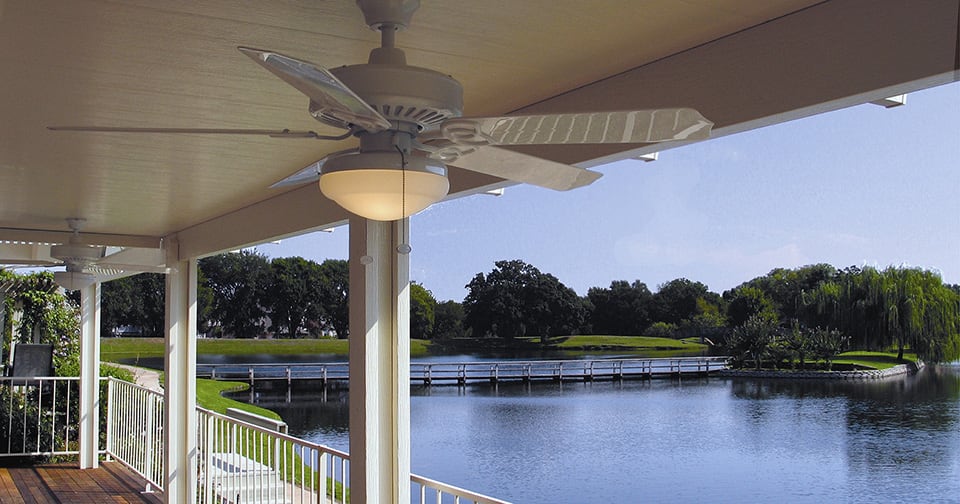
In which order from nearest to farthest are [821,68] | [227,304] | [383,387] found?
[821,68], [383,387], [227,304]

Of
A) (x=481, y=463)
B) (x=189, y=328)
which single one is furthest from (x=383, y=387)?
(x=481, y=463)

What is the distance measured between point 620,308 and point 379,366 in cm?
2386

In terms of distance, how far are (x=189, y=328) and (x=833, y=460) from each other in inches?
895

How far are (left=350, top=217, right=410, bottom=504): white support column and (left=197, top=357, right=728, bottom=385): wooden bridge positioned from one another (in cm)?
1887

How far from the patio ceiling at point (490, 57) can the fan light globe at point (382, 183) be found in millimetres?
457

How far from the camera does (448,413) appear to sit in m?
25.4

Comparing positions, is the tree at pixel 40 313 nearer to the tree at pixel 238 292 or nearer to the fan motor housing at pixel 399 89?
the fan motor housing at pixel 399 89

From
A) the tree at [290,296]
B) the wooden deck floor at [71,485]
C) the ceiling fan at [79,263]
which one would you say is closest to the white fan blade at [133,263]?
the ceiling fan at [79,263]

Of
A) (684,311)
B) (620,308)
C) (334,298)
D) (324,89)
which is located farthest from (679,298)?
(324,89)

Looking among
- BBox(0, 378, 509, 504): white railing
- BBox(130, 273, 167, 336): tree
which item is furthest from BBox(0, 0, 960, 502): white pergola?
BBox(130, 273, 167, 336): tree

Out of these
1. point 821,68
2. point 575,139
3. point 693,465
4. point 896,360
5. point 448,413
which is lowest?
point 693,465

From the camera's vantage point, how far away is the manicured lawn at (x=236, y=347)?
2117cm

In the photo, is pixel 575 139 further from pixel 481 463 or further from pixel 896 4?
pixel 481 463

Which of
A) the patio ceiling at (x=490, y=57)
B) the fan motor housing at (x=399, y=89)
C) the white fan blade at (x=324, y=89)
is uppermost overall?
the patio ceiling at (x=490, y=57)
